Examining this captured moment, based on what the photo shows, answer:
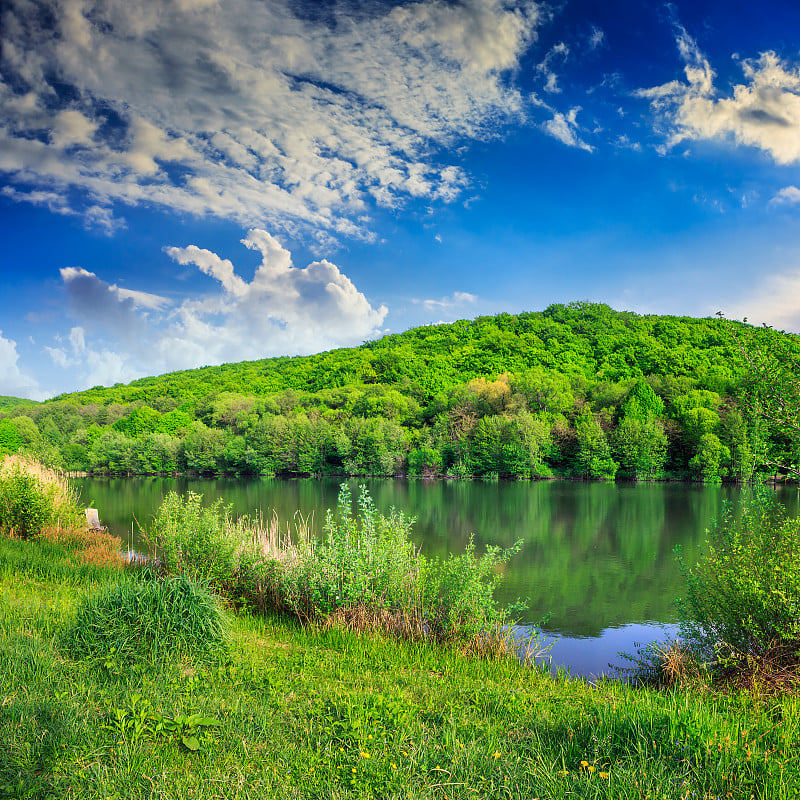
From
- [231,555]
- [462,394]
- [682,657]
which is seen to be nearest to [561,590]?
[682,657]

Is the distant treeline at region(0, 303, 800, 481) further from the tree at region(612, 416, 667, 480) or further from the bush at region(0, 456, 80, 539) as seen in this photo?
the bush at region(0, 456, 80, 539)

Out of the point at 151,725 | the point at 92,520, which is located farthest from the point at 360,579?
the point at 92,520

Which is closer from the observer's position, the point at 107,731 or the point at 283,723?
A: the point at 107,731

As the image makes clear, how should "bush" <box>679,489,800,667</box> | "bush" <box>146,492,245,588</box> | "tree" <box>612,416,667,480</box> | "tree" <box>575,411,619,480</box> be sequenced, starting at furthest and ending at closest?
1. "tree" <box>575,411,619,480</box>
2. "tree" <box>612,416,667,480</box>
3. "bush" <box>146,492,245,588</box>
4. "bush" <box>679,489,800,667</box>

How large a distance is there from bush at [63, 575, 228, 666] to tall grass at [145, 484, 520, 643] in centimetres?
166

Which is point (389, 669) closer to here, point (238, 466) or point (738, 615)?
point (738, 615)

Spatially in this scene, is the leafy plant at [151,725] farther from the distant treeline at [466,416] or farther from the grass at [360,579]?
the distant treeline at [466,416]

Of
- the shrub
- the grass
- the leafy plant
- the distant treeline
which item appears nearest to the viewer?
the leafy plant

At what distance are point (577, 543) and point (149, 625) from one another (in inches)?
745

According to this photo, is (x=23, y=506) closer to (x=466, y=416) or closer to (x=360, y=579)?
(x=360, y=579)

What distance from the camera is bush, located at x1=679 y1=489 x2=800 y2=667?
6.31 metres

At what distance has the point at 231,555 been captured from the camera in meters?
9.81

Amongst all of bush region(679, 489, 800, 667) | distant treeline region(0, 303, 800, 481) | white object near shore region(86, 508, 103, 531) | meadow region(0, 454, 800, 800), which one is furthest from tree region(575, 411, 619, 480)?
meadow region(0, 454, 800, 800)

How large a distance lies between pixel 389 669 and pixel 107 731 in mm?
3117
